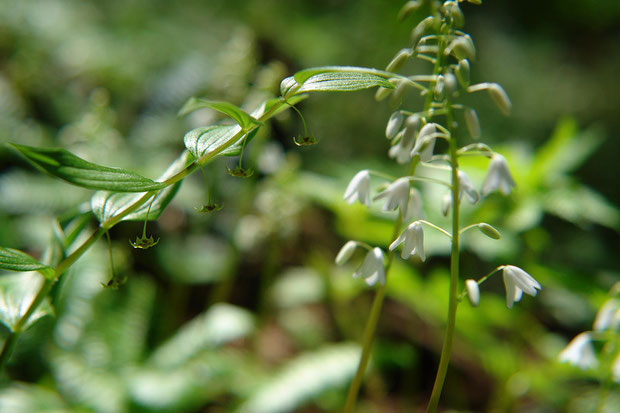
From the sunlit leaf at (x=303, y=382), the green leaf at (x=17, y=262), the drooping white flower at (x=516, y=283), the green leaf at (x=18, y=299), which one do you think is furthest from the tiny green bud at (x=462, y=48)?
the sunlit leaf at (x=303, y=382)

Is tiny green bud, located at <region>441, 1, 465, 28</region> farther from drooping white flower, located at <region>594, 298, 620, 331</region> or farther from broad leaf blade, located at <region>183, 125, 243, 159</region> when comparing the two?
drooping white flower, located at <region>594, 298, 620, 331</region>

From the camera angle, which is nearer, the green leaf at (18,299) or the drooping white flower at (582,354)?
the green leaf at (18,299)

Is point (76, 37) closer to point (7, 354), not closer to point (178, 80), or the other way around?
point (178, 80)

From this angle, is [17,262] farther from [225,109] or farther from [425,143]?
[425,143]

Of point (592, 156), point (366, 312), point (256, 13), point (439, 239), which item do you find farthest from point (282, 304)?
point (592, 156)

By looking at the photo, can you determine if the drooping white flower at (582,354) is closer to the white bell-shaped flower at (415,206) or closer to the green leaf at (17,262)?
the white bell-shaped flower at (415,206)

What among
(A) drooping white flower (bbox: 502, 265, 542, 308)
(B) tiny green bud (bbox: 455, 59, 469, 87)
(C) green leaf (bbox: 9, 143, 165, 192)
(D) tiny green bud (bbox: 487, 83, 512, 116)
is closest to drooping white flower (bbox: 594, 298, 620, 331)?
(A) drooping white flower (bbox: 502, 265, 542, 308)
